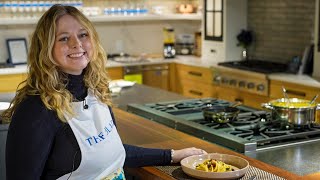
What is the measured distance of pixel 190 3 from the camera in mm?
7297

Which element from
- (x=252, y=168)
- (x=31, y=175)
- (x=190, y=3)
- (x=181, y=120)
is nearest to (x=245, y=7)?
(x=190, y=3)

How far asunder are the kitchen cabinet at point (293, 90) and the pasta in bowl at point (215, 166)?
106 inches

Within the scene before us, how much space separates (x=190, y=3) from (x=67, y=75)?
5508mm

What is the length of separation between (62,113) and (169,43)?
16.8 ft

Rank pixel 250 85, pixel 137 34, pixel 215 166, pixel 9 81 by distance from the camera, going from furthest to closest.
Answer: pixel 137 34 → pixel 9 81 → pixel 250 85 → pixel 215 166

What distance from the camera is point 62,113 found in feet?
6.13

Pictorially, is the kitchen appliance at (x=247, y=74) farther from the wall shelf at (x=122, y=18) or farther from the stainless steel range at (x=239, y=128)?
the stainless steel range at (x=239, y=128)

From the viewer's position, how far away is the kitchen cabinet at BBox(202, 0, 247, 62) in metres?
6.24

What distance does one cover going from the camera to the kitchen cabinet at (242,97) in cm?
536

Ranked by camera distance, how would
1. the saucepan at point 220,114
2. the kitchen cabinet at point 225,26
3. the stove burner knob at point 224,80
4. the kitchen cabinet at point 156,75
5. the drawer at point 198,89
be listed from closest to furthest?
the saucepan at point 220,114 < the stove burner knob at point 224,80 < the drawer at point 198,89 < the kitchen cabinet at point 225,26 < the kitchen cabinet at point 156,75

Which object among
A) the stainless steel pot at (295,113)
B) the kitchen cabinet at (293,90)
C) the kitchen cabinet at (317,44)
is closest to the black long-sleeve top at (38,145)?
the stainless steel pot at (295,113)

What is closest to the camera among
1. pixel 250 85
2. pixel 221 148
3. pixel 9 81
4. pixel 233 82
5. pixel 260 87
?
pixel 221 148

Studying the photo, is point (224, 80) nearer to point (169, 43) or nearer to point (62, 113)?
point (169, 43)

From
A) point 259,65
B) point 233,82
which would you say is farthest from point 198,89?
point 259,65
